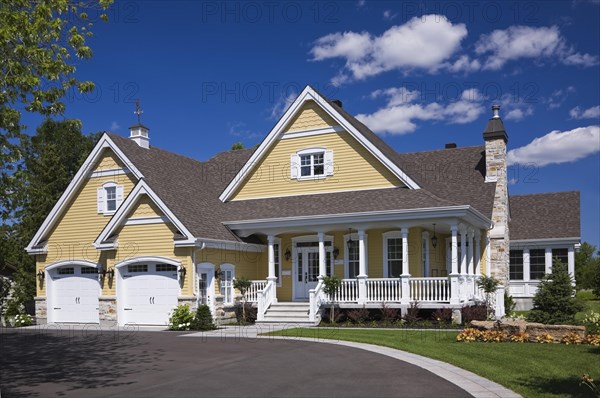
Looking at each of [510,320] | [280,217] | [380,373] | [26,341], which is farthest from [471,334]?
[26,341]

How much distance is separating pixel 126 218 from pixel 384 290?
33.8ft

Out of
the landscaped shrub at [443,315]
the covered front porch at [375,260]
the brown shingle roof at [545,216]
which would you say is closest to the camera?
the landscaped shrub at [443,315]

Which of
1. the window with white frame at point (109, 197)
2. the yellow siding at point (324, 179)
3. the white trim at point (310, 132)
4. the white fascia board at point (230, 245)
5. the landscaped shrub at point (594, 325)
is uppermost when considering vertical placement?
the white trim at point (310, 132)

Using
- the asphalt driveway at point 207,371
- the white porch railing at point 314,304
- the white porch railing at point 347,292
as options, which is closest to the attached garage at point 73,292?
the asphalt driveway at point 207,371

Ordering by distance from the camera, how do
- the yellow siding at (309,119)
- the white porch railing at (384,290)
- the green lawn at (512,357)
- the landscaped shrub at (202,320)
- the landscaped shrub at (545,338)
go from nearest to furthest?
the green lawn at (512,357) → the landscaped shrub at (545,338) → the landscaped shrub at (202,320) → the white porch railing at (384,290) → the yellow siding at (309,119)

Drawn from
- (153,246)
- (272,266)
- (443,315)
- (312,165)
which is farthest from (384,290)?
(153,246)

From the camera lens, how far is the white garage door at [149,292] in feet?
74.7

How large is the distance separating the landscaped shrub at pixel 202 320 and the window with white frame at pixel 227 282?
92.6 inches

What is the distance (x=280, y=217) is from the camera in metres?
23.4

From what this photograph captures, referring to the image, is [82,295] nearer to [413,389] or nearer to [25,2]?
[25,2]

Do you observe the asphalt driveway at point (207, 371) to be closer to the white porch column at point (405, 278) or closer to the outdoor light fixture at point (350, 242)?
the white porch column at point (405, 278)

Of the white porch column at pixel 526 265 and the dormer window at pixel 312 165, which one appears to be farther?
the white porch column at pixel 526 265

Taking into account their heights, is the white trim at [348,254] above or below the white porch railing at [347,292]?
above

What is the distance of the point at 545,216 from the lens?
3089 centimetres
